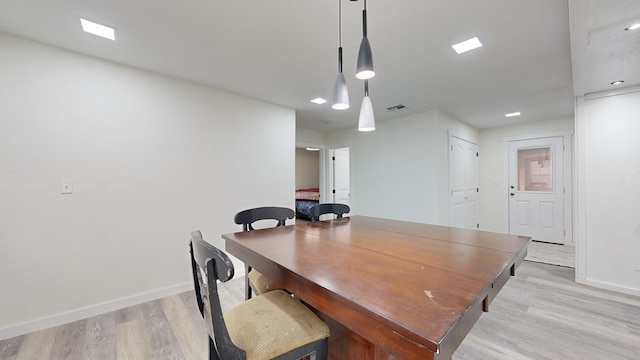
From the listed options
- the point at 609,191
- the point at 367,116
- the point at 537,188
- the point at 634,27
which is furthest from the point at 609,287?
the point at 367,116

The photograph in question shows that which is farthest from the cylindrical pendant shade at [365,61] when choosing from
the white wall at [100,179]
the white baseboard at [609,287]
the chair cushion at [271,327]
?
the white baseboard at [609,287]

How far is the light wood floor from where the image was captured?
173 cm

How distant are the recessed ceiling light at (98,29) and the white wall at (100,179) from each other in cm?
52

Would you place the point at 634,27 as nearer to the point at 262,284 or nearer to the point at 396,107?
the point at 396,107

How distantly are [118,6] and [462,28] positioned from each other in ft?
7.62

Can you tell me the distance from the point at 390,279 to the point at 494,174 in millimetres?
5432

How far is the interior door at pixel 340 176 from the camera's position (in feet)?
18.0

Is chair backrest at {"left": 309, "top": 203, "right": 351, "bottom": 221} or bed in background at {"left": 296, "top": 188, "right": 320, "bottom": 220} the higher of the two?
chair backrest at {"left": 309, "top": 203, "right": 351, "bottom": 221}

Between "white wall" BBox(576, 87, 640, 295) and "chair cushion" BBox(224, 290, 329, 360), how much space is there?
11.2 ft

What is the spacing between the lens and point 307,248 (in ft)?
4.57

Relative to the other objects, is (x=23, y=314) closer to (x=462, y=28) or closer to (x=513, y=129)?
(x=462, y=28)

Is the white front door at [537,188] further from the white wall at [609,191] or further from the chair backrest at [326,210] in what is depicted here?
the chair backrest at [326,210]

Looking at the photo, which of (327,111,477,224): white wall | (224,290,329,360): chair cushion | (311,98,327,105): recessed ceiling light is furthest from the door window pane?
(224,290,329,360): chair cushion

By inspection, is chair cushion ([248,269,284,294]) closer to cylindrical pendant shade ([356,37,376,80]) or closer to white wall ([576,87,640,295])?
cylindrical pendant shade ([356,37,376,80])
